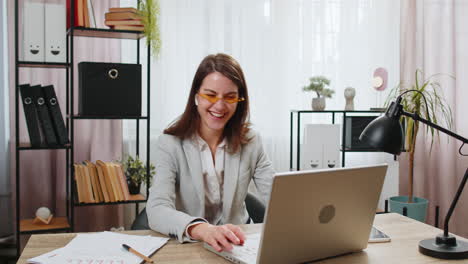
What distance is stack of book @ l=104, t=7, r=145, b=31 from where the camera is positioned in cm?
266

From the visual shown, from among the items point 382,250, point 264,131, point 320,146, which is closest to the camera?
point 382,250

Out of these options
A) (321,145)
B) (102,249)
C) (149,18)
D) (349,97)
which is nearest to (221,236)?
(102,249)

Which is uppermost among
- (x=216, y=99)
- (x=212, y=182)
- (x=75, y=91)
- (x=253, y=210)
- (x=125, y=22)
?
(x=125, y=22)

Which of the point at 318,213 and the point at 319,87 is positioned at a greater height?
the point at 319,87

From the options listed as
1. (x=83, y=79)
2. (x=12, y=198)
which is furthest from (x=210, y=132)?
(x=12, y=198)

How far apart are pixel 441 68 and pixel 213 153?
2.41 m

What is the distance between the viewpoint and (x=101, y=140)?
121 inches

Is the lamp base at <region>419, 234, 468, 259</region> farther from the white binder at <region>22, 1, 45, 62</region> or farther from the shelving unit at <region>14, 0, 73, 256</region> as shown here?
the white binder at <region>22, 1, 45, 62</region>

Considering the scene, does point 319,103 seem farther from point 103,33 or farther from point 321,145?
point 103,33

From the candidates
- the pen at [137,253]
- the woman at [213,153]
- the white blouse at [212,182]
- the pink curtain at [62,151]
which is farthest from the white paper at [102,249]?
the pink curtain at [62,151]

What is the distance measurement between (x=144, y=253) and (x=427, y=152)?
300 centimetres

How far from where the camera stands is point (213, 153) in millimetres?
1988

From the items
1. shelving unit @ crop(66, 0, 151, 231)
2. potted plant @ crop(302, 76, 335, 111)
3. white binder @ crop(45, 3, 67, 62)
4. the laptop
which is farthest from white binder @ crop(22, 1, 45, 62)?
the laptop

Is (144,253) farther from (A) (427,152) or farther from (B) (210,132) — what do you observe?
(A) (427,152)
